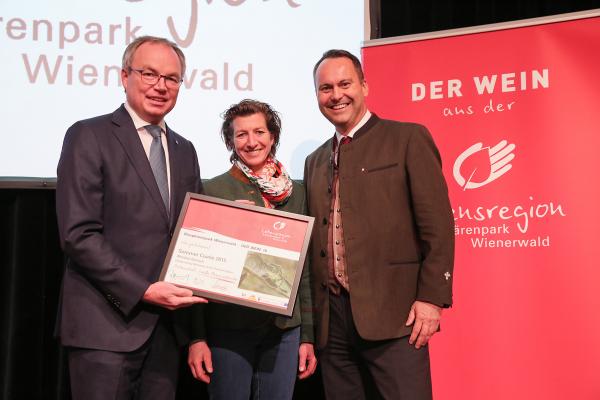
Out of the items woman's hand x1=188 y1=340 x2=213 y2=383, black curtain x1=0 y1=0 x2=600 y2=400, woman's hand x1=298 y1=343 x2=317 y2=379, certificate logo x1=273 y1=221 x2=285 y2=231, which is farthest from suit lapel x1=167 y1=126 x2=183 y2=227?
black curtain x1=0 y1=0 x2=600 y2=400

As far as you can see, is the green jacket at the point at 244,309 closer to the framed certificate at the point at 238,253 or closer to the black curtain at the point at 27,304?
the framed certificate at the point at 238,253

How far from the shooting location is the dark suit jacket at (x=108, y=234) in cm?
166

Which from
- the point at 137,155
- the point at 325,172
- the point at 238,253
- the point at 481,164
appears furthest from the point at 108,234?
the point at 481,164

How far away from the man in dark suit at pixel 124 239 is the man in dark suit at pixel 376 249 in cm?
51

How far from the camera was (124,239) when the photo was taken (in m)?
1.74

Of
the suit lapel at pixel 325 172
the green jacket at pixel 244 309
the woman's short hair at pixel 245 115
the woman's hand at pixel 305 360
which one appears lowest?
the woman's hand at pixel 305 360

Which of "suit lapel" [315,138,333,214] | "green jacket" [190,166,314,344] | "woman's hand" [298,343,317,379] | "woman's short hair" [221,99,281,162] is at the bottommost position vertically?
"woman's hand" [298,343,317,379]

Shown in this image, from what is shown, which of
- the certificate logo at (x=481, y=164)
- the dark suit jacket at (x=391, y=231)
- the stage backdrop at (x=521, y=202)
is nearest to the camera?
the dark suit jacket at (x=391, y=231)

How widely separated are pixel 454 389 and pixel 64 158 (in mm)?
2034

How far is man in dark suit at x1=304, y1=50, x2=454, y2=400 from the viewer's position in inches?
74.6

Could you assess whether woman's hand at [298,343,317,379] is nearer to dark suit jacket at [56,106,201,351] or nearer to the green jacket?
the green jacket

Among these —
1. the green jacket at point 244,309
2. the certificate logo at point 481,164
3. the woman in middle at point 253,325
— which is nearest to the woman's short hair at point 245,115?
the woman in middle at point 253,325

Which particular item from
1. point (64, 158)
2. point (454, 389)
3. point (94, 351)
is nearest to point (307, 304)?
point (94, 351)

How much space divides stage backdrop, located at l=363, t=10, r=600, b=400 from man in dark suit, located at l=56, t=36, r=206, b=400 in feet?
4.84
